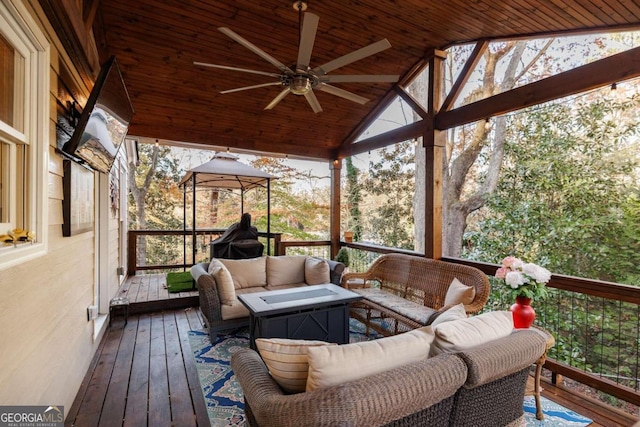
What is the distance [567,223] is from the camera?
14.1 feet

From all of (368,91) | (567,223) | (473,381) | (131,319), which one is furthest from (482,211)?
(131,319)

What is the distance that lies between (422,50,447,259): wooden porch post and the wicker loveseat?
308mm

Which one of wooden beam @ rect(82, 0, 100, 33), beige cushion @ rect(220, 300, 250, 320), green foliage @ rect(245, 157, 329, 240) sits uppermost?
wooden beam @ rect(82, 0, 100, 33)

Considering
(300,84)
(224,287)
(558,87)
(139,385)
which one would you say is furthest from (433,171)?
(139,385)

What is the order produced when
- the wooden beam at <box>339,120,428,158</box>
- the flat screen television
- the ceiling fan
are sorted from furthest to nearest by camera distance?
1. the wooden beam at <box>339,120,428,158</box>
2. the ceiling fan
3. the flat screen television

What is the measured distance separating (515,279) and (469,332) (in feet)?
3.44

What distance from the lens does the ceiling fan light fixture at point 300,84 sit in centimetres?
268

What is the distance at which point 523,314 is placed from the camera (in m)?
2.41

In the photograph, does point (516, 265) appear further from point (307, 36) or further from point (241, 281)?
point (241, 281)

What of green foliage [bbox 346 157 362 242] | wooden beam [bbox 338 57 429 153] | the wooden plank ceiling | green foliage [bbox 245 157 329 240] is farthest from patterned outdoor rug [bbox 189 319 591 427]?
green foliage [bbox 245 157 329 240]

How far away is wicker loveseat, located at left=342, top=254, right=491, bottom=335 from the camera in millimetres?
3219

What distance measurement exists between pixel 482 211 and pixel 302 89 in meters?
4.99

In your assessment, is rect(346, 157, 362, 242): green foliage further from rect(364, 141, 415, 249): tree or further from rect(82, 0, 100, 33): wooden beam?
rect(82, 0, 100, 33): wooden beam

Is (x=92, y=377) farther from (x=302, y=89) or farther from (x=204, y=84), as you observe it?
(x=204, y=84)
